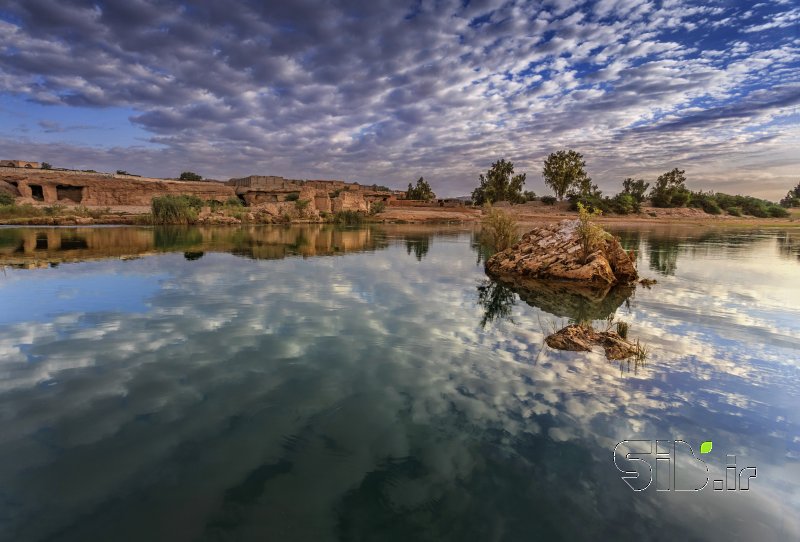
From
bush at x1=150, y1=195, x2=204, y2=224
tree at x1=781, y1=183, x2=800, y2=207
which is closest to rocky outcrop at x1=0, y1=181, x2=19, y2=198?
bush at x1=150, y1=195, x2=204, y2=224

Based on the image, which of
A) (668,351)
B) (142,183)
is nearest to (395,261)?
(668,351)

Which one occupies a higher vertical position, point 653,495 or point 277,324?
point 277,324

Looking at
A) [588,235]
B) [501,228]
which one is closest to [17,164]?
[501,228]

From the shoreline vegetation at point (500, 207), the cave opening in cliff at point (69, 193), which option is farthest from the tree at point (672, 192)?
the cave opening in cliff at point (69, 193)

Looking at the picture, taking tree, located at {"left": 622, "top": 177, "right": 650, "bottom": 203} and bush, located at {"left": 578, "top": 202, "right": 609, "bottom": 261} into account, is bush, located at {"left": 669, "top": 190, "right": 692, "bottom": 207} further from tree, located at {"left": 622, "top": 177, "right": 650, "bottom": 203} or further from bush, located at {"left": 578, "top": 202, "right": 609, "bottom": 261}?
bush, located at {"left": 578, "top": 202, "right": 609, "bottom": 261}

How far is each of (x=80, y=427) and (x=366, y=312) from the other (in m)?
5.95

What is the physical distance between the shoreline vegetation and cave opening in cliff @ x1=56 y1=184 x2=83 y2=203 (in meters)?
1.75

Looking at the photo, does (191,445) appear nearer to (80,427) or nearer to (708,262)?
(80,427)

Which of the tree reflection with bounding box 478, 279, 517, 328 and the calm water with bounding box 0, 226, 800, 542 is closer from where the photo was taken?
the calm water with bounding box 0, 226, 800, 542

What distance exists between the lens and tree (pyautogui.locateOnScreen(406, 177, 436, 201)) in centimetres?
8788

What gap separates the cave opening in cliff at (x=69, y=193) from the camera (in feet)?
164

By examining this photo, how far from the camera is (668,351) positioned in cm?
707

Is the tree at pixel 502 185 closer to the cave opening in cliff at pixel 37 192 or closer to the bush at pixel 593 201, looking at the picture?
the bush at pixel 593 201

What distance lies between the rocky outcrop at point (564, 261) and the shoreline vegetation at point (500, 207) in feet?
96.9
